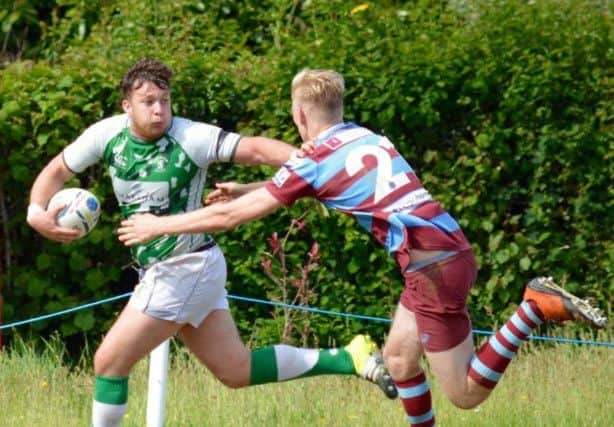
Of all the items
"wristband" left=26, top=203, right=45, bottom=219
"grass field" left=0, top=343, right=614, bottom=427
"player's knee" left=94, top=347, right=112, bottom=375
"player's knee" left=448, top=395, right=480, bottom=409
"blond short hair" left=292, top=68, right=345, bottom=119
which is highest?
"blond short hair" left=292, top=68, right=345, bottom=119

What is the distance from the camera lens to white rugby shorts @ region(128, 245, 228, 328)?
21.8 ft

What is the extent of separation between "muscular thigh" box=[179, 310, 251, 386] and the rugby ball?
641 mm

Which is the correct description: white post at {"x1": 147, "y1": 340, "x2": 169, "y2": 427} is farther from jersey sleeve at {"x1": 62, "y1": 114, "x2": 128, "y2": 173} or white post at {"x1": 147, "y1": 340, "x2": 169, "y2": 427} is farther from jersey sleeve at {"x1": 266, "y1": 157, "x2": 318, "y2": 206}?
jersey sleeve at {"x1": 266, "y1": 157, "x2": 318, "y2": 206}

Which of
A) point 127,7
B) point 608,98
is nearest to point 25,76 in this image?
point 127,7

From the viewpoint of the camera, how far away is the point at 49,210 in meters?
6.77

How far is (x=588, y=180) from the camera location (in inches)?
375

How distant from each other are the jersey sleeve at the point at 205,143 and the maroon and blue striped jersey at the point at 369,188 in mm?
499

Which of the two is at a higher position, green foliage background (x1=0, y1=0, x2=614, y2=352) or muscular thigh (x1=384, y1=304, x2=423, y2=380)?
muscular thigh (x1=384, y1=304, x2=423, y2=380)

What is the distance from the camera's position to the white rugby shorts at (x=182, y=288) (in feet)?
21.8

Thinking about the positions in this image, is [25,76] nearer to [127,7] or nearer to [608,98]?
[127,7]

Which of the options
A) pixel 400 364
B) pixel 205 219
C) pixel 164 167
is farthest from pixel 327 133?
pixel 400 364

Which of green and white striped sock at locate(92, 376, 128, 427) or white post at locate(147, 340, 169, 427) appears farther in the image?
white post at locate(147, 340, 169, 427)

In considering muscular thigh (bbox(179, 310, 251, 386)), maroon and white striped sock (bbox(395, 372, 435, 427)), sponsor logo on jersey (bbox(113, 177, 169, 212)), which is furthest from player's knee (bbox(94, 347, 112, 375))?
maroon and white striped sock (bbox(395, 372, 435, 427))

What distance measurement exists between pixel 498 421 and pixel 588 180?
240 cm
